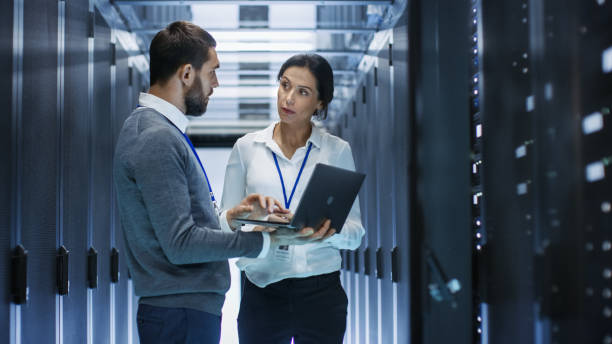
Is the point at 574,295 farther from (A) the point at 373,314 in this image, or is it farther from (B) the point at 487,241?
Result: (A) the point at 373,314

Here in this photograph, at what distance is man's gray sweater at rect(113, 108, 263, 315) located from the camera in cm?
183

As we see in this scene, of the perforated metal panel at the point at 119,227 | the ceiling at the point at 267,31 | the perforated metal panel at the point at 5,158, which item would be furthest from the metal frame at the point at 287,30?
the perforated metal panel at the point at 5,158

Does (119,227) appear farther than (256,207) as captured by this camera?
Yes

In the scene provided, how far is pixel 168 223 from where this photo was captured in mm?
1829

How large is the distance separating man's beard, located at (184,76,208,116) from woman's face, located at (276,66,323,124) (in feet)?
1.87

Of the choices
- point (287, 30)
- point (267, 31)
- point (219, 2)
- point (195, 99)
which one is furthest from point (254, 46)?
point (195, 99)

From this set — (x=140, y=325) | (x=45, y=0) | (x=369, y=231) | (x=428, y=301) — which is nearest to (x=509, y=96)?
(x=428, y=301)

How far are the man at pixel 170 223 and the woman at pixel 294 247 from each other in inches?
18.3

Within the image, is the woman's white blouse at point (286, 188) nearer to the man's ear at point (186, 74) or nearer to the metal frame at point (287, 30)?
the man's ear at point (186, 74)

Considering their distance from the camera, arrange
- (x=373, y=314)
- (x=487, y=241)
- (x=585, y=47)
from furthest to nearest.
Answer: (x=373, y=314) < (x=487, y=241) < (x=585, y=47)

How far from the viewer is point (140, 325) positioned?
196 centimetres

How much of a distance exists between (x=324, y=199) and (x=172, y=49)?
694mm

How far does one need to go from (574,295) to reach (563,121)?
398mm

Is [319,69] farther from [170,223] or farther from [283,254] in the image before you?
[170,223]
